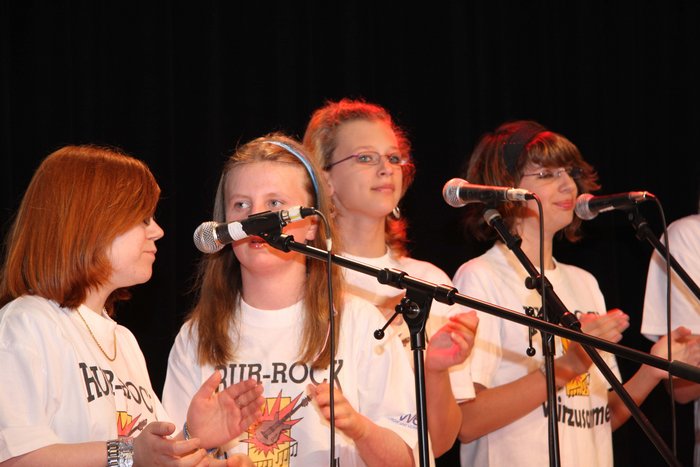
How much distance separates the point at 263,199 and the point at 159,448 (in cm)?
85

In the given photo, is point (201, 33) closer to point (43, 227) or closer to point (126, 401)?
point (43, 227)

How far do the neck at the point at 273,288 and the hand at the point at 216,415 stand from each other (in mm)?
378

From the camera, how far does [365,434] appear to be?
6.94ft

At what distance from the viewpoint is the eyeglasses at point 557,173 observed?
3.12 metres

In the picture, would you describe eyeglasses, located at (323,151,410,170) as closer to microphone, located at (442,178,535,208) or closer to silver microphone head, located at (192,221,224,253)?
microphone, located at (442,178,535,208)

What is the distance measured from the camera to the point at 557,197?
311 cm

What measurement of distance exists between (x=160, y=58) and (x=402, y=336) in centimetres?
147

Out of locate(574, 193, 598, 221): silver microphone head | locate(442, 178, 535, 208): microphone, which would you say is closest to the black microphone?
locate(574, 193, 598, 221): silver microphone head

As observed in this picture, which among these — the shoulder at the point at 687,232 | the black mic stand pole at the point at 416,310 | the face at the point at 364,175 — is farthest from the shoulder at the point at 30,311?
the shoulder at the point at 687,232

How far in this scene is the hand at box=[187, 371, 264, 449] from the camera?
2.09 metres

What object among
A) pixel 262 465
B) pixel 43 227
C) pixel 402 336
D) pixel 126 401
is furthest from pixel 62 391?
pixel 402 336

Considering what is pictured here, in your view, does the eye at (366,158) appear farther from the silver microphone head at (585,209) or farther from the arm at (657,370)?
the arm at (657,370)

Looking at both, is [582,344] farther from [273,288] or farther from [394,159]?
[394,159]

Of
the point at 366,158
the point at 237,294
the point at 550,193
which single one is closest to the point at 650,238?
the point at 550,193
